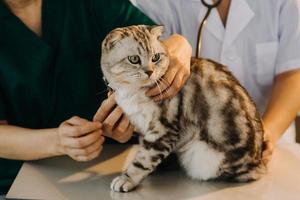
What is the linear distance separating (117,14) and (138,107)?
28 centimetres

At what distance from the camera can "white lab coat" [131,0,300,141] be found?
1182mm

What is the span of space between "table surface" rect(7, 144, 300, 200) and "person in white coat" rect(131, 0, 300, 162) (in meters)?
0.24

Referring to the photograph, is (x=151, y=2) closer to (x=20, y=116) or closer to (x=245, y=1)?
(x=245, y=1)

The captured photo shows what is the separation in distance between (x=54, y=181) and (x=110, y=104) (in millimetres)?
191

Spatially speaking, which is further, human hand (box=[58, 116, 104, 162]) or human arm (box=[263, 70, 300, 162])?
human arm (box=[263, 70, 300, 162])

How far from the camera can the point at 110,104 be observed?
3.04 feet

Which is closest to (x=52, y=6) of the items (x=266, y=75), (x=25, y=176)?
(x=25, y=176)

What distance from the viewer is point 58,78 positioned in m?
1.03

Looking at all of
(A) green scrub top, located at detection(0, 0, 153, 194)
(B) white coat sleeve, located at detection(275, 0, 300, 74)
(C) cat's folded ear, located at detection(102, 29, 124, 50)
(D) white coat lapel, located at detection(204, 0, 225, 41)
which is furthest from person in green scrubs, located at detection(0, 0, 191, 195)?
(B) white coat sleeve, located at detection(275, 0, 300, 74)

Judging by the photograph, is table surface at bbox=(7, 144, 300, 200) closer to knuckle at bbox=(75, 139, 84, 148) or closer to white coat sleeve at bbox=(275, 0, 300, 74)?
knuckle at bbox=(75, 139, 84, 148)

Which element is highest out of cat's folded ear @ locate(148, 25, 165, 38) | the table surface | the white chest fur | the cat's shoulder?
cat's folded ear @ locate(148, 25, 165, 38)

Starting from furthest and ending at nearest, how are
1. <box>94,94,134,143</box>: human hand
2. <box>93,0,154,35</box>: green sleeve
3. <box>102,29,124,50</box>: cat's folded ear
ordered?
<box>93,0,154,35</box>: green sleeve, <box>94,94,134,143</box>: human hand, <box>102,29,124,50</box>: cat's folded ear

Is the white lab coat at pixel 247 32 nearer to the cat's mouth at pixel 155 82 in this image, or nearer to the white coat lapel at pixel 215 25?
the white coat lapel at pixel 215 25

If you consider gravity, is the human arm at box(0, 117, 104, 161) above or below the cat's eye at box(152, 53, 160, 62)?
below
